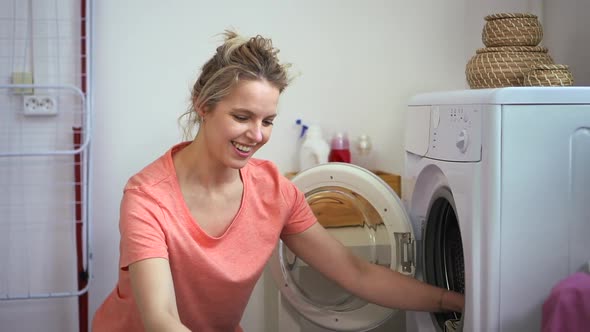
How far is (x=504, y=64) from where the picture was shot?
1910 mm

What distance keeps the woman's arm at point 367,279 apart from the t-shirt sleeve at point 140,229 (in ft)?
1.36

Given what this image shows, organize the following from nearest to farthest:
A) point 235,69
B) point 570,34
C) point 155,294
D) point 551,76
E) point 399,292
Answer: point 155,294 → point 235,69 → point 551,76 → point 399,292 → point 570,34

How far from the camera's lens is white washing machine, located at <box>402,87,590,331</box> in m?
1.50

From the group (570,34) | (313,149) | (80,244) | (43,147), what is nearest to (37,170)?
(43,147)

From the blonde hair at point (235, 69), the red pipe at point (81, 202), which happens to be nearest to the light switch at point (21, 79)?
the red pipe at point (81, 202)

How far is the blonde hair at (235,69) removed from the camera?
160 cm

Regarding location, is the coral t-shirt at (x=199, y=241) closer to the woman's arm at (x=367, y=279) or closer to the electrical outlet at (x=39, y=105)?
the woman's arm at (x=367, y=279)

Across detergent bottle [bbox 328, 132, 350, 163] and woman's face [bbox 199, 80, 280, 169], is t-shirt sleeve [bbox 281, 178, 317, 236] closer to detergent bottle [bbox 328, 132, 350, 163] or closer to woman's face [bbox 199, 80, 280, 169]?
woman's face [bbox 199, 80, 280, 169]

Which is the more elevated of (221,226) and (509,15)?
(509,15)

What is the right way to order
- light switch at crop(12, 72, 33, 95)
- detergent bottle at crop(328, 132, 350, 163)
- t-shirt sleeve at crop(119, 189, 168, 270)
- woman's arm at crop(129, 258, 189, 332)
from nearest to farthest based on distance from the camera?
woman's arm at crop(129, 258, 189, 332) → t-shirt sleeve at crop(119, 189, 168, 270) → light switch at crop(12, 72, 33, 95) → detergent bottle at crop(328, 132, 350, 163)

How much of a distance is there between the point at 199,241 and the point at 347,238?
606 mm

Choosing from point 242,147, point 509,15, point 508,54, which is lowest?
point 242,147

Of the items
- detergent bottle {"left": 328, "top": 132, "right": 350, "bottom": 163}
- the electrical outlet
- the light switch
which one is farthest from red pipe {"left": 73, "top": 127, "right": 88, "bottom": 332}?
detergent bottle {"left": 328, "top": 132, "right": 350, "bottom": 163}

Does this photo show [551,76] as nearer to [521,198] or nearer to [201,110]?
[521,198]
